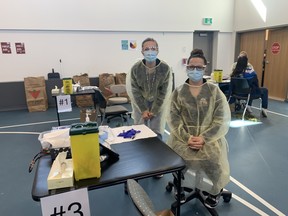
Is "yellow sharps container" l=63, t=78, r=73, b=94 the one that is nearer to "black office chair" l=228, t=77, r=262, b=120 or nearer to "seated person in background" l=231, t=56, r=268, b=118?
"black office chair" l=228, t=77, r=262, b=120

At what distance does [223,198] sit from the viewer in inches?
80.8

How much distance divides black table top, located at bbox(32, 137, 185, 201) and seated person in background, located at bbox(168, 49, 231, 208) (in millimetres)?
273

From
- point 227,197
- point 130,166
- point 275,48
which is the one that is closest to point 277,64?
point 275,48

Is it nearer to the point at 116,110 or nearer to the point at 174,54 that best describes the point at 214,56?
the point at 174,54

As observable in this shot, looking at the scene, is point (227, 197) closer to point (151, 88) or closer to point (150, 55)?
point (151, 88)

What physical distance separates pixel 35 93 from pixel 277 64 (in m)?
6.34

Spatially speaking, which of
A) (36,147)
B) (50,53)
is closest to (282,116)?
(36,147)

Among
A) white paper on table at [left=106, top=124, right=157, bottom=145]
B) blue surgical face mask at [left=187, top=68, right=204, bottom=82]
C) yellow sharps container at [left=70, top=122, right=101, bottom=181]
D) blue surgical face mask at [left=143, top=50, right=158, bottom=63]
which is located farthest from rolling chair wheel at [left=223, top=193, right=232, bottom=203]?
blue surgical face mask at [left=143, top=50, right=158, bottom=63]

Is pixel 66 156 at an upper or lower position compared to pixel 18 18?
lower

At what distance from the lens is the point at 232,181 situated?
7.79 feet

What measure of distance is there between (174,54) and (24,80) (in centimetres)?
419

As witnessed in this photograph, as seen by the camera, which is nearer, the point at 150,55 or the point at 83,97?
the point at 150,55

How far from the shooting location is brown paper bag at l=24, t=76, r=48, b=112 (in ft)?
17.6

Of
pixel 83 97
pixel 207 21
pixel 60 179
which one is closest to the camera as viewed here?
pixel 60 179
